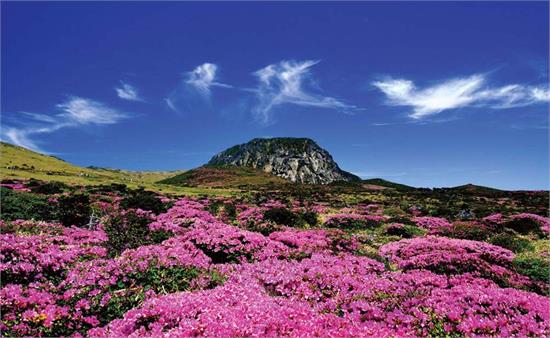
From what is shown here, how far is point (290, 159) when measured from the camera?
167 meters

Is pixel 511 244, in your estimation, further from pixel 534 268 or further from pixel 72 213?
pixel 72 213

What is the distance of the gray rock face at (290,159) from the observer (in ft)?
537

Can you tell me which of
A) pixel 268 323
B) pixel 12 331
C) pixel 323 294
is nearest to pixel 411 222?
pixel 323 294

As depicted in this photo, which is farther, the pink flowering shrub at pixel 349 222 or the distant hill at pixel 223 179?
the distant hill at pixel 223 179

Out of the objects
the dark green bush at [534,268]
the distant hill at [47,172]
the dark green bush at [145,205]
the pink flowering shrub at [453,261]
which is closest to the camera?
the pink flowering shrub at [453,261]

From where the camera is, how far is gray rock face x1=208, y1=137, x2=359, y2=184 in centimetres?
16362

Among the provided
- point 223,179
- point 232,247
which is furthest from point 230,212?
point 223,179

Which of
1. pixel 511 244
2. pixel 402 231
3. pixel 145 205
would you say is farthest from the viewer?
pixel 145 205

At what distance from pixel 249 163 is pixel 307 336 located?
6661 inches

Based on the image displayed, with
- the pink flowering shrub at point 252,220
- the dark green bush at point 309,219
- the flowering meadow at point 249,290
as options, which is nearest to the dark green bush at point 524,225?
the dark green bush at point 309,219

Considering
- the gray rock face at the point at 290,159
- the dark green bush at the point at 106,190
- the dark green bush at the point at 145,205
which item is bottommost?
the dark green bush at the point at 145,205

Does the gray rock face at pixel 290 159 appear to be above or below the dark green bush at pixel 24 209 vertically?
above

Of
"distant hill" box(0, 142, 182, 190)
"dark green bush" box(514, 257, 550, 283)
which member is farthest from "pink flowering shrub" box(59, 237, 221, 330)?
"distant hill" box(0, 142, 182, 190)

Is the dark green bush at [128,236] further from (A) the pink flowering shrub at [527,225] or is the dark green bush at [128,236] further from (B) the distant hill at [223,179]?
(B) the distant hill at [223,179]
